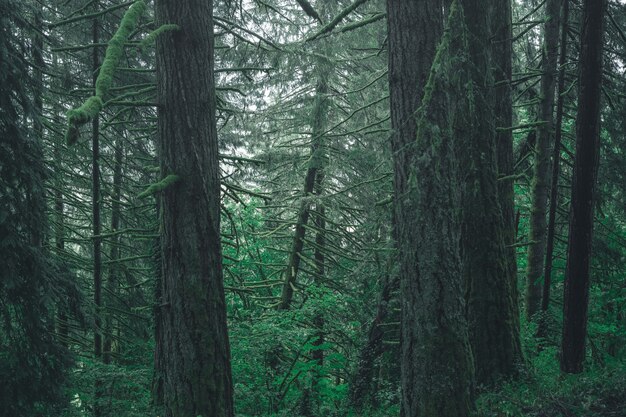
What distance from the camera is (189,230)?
6777 mm

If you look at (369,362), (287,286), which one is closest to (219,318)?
(369,362)

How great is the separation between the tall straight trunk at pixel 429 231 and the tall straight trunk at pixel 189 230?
2300 millimetres

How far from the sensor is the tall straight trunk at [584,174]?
25.3ft

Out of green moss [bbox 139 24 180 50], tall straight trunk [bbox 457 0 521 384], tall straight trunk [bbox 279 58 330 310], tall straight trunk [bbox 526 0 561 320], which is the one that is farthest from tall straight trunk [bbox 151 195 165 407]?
tall straight trunk [bbox 526 0 561 320]

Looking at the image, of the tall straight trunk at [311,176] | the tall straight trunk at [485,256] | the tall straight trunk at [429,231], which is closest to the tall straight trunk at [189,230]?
the tall straight trunk at [429,231]

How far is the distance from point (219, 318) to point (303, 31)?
11.0 m

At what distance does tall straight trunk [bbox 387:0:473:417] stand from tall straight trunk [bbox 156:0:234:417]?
2.30 m

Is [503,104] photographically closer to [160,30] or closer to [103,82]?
[160,30]

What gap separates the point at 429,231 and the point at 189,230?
9.09 feet

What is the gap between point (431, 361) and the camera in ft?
18.5

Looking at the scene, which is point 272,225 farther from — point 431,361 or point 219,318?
point 431,361

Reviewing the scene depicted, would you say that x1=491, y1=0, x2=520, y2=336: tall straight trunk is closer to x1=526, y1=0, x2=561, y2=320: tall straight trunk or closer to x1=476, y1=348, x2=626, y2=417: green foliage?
x1=476, y1=348, x2=626, y2=417: green foliage

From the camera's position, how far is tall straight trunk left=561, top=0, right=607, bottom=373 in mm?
7719

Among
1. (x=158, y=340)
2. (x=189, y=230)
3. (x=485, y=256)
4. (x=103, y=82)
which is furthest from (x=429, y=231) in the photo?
(x=158, y=340)
